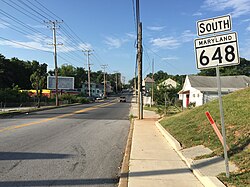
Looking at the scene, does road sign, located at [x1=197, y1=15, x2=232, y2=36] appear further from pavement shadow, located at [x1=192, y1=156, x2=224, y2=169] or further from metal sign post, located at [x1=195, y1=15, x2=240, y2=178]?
pavement shadow, located at [x1=192, y1=156, x2=224, y2=169]

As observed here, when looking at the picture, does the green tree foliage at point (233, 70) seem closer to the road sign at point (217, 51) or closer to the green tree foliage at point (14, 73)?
the green tree foliage at point (14, 73)

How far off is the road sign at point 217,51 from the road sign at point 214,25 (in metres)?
0.14

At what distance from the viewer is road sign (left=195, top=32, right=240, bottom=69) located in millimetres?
5313

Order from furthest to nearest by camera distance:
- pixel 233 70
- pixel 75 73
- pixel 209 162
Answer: pixel 75 73 < pixel 233 70 < pixel 209 162

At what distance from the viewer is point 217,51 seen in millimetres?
5480

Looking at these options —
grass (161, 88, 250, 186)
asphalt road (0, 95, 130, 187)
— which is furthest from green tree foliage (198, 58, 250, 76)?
asphalt road (0, 95, 130, 187)

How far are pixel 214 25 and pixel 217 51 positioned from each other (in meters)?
0.55

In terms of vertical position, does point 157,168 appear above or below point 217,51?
below

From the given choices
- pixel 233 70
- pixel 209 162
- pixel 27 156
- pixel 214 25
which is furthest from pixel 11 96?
pixel 233 70

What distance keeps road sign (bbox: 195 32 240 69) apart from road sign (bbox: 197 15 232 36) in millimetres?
135

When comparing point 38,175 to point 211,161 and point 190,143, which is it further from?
point 190,143

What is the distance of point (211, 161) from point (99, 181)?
2623mm

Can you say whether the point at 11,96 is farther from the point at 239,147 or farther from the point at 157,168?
the point at 239,147

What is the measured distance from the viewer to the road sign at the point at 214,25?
17.9ft
